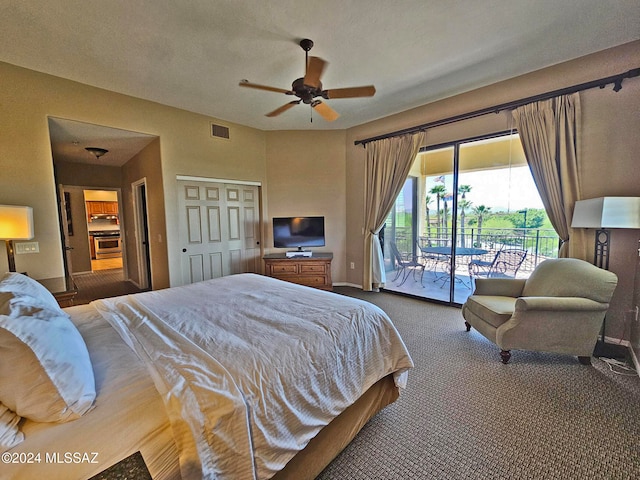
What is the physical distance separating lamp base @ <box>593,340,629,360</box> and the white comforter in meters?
2.25

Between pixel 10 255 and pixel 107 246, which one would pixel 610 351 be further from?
pixel 107 246

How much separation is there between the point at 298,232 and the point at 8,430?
4197 mm

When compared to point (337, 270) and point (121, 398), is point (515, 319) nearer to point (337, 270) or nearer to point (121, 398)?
point (121, 398)

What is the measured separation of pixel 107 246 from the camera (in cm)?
841

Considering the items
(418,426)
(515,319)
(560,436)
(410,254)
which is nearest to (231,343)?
(418,426)

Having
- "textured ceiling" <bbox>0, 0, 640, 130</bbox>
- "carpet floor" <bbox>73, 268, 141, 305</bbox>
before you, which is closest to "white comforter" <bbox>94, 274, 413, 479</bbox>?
"textured ceiling" <bbox>0, 0, 640, 130</bbox>

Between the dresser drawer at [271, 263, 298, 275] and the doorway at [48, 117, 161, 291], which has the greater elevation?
the doorway at [48, 117, 161, 291]

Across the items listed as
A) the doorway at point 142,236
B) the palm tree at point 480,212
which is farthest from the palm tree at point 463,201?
the doorway at point 142,236

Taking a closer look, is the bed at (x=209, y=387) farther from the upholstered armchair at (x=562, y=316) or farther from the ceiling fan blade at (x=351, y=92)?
the ceiling fan blade at (x=351, y=92)

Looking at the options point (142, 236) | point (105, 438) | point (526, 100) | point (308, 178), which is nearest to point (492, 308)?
point (526, 100)

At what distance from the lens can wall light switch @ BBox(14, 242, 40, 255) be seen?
2.86m

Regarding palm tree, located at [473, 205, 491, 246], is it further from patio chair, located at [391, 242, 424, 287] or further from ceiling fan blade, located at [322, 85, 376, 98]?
ceiling fan blade, located at [322, 85, 376, 98]

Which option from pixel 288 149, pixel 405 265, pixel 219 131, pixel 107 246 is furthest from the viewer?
pixel 107 246

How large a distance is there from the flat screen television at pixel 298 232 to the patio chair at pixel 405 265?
1.38 metres
